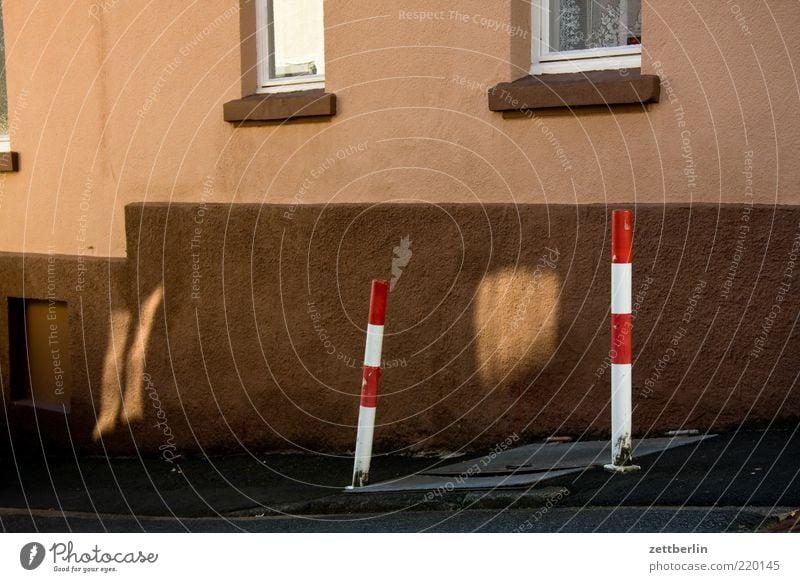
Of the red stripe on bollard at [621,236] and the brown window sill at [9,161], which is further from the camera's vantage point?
the brown window sill at [9,161]

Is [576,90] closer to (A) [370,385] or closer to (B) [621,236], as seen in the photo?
(B) [621,236]

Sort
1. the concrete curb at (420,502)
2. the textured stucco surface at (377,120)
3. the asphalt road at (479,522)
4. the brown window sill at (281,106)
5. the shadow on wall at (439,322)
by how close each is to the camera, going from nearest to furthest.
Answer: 1. the asphalt road at (479,522)
2. the concrete curb at (420,502)
3. the textured stucco surface at (377,120)
4. the shadow on wall at (439,322)
5. the brown window sill at (281,106)

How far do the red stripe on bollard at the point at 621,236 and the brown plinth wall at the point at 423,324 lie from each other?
1081mm

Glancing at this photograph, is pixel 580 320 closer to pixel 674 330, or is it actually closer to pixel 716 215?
pixel 674 330

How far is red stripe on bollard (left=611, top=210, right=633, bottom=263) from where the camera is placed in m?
5.30

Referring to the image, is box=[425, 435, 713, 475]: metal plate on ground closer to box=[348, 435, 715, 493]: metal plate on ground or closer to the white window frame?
box=[348, 435, 715, 493]: metal plate on ground

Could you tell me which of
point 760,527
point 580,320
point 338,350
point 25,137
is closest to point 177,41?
point 25,137

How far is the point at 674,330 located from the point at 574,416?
2.52 feet

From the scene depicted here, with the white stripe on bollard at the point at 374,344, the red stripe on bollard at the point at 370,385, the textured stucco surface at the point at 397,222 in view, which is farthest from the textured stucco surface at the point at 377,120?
the red stripe on bollard at the point at 370,385

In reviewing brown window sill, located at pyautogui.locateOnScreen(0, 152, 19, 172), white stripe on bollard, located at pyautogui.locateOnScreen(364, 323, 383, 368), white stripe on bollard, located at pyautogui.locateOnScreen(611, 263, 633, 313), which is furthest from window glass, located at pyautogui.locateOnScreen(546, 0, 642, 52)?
brown window sill, located at pyautogui.locateOnScreen(0, 152, 19, 172)

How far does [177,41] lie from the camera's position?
27.6ft

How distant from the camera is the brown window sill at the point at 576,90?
6.34 metres

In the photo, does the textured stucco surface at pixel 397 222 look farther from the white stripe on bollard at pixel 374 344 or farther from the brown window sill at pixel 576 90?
Answer: the white stripe on bollard at pixel 374 344

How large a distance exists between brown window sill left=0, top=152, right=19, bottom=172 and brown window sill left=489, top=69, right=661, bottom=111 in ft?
15.2
